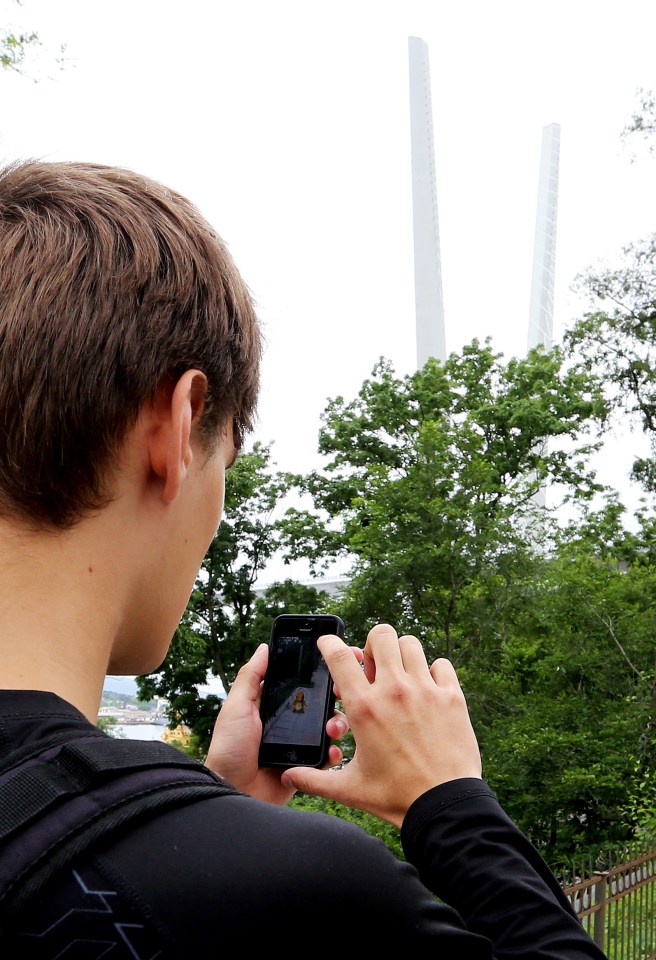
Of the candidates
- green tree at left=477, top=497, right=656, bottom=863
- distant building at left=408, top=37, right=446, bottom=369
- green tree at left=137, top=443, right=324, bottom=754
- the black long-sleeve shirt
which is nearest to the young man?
the black long-sleeve shirt

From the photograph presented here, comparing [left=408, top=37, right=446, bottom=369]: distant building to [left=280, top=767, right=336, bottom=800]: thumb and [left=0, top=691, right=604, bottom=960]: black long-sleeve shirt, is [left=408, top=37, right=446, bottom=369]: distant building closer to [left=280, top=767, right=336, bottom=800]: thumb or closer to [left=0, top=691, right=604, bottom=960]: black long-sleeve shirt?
[left=280, top=767, right=336, bottom=800]: thumb

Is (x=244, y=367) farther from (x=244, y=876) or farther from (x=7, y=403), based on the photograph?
(x=244, y=876)

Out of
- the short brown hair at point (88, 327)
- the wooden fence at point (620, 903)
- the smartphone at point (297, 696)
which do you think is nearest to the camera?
the short brown hair at point (88, 327)

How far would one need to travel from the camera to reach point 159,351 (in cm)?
96

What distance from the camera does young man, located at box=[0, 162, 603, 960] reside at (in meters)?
0.65

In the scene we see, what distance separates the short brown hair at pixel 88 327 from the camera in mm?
912

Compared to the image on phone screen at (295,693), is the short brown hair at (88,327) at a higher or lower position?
higher

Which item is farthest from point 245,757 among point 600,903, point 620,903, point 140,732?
point 620,903

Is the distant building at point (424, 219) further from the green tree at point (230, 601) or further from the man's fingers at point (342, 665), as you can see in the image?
the man's fingers at point (342, 665)

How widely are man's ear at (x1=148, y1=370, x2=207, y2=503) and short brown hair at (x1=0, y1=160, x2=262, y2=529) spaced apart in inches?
0.8

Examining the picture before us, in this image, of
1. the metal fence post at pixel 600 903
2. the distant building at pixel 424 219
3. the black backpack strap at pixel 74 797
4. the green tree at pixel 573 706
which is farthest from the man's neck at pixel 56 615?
the distant building at pixel 424 219

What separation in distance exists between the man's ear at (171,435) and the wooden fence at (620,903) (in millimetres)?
5387

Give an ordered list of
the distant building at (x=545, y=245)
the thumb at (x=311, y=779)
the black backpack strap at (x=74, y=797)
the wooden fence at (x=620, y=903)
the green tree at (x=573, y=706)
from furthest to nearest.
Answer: the distant building at (x=545, y=245) < the green tree at (x=573, y=706) < the wooden fence at (x=620, y=903) < the thumb at (x=311, y=779) < the black backpack strap at (x=74, y=797)

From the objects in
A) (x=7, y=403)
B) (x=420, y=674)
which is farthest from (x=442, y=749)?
(x=7, y=403)
